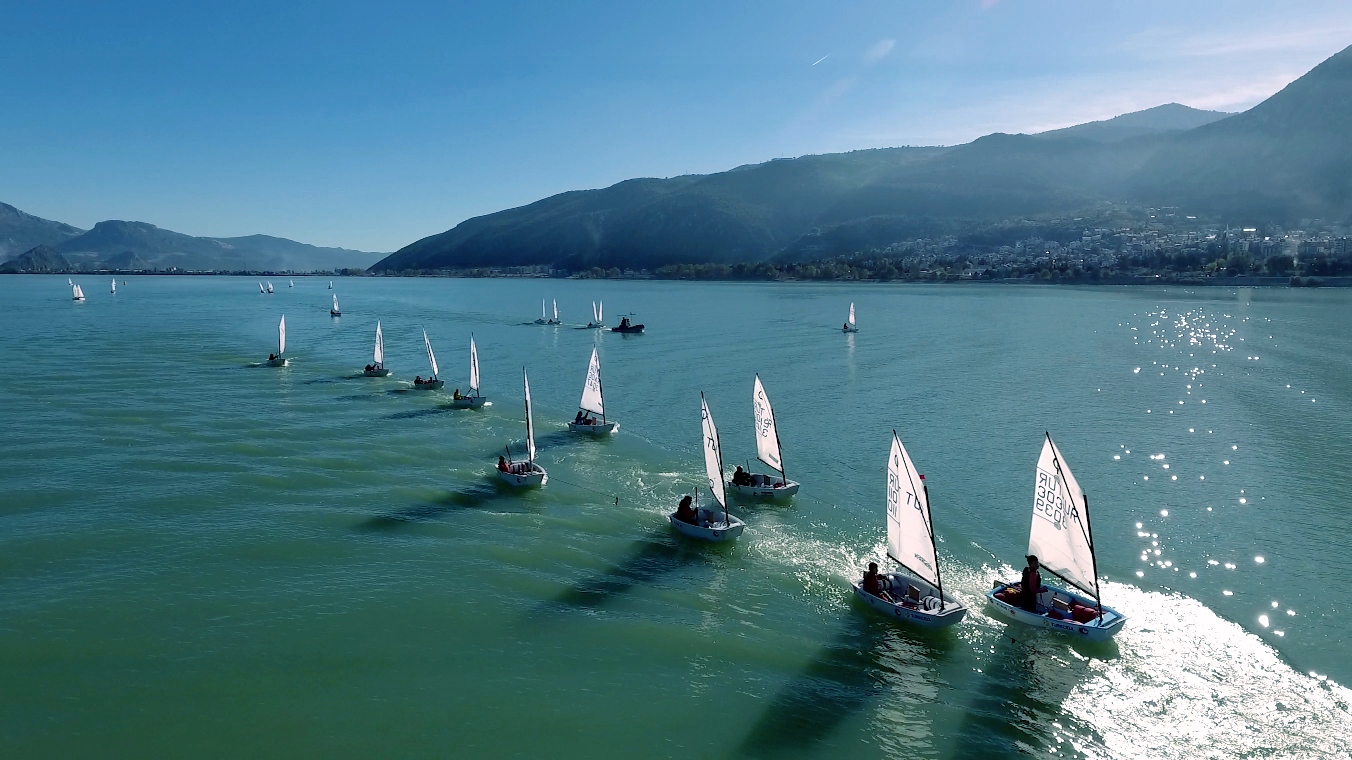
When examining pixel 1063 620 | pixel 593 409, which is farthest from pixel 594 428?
pixel 1063 620

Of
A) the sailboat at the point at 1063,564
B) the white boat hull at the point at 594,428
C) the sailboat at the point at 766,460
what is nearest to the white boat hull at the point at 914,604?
the sailboat at the point at 1063,564

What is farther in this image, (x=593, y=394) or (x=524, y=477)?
(x=593, y=394)

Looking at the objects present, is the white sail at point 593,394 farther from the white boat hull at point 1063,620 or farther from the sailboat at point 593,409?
the white boat hull at point 1063,620

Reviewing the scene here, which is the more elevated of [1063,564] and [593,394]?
[593,394]

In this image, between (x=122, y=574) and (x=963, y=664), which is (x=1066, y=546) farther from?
(x=122, y=574)

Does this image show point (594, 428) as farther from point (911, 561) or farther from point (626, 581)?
point (911, 561)
